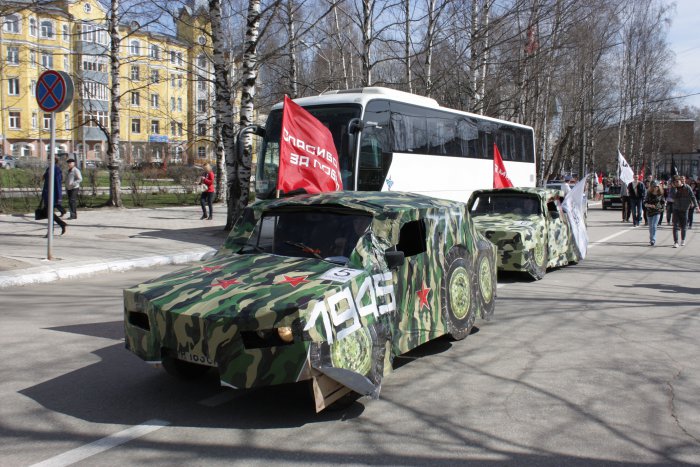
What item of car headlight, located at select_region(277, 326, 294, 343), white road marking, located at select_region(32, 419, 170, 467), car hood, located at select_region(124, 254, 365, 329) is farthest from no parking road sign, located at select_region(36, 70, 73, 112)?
car headlight, located at select_region(277, 326, 294, 343)

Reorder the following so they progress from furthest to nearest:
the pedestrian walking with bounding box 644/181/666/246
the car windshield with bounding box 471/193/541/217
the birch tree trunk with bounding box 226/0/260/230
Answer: the pedestrian walking with bounding box 644/181/666/246 < the birch tree trunk with bounding box 226/0/260/230 < the car windshield with bounding box 471/193/541/217

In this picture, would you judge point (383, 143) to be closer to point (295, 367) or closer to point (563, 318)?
point (563, 318)

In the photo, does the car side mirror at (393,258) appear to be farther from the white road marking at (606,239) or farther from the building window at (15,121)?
the building window at (15,121)

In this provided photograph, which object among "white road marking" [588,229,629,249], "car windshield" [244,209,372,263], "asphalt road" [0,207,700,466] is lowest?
"asphalt road" [0,207,700,466]

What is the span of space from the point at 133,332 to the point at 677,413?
4.16 metres

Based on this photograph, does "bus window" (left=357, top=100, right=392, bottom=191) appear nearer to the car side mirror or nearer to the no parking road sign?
the no parking road sign

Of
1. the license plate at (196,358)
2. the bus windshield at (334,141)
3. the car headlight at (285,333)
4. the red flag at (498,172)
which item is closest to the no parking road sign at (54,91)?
the bus windshield at (334,141)

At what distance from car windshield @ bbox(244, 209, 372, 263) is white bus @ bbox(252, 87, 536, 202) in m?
8.94

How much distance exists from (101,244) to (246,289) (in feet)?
35.2

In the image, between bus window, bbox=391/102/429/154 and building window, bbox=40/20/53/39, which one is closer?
bus window, bbox=391/102/429/154

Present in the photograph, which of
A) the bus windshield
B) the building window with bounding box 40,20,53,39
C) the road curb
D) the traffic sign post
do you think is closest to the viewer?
the road curb

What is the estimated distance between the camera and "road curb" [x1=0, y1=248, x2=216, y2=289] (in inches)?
397

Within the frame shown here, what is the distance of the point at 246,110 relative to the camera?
16734 mm

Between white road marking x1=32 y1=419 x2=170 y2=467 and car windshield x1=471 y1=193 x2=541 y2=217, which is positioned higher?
car windshield x1=471 y1=193 x2=541 y2=217
